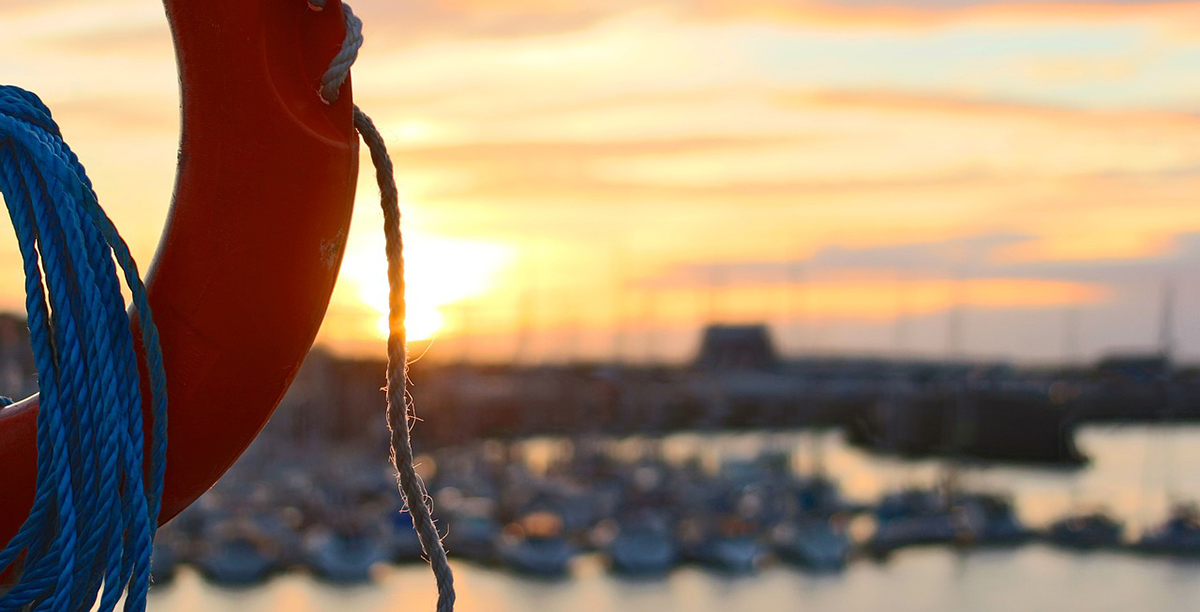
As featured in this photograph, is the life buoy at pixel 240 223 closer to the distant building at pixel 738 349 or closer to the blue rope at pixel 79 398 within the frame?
the blue rope at pixel 79 398

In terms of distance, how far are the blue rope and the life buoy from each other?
62 millimetres

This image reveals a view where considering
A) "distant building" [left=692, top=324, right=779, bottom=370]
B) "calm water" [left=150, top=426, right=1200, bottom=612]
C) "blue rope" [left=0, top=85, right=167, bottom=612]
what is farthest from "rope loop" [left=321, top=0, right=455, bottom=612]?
"distant building" [left=692, top=324, right=779, bottom=370]

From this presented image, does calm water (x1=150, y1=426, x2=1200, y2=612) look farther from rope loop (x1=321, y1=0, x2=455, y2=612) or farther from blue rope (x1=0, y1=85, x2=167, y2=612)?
blue rope (x1=0, y1=85, x2=167, y2=612)

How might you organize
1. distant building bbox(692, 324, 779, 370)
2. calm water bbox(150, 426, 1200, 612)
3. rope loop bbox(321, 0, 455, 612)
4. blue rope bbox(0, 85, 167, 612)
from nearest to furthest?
blue rope bbox(0, 85, 167, 612) < rope loop bbox(321, 0, 455, 612) < calm water bbox(150, 426, 1200, 612) < distant building bbox(692, 324, 779, 370)

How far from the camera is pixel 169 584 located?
21.3 m

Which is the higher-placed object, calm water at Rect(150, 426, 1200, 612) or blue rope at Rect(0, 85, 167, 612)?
blue rope at Rect(0, 85, 167, 612)

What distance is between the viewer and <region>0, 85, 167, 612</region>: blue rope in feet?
4.69

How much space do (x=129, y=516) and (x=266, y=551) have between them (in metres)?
21.4

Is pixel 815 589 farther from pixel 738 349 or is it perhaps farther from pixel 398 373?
pixel 738 349

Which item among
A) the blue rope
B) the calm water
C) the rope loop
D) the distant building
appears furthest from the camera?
the distant building

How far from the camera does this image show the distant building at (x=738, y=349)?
46.2 metres

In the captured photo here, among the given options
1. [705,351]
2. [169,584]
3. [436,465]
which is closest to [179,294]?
[169,584]

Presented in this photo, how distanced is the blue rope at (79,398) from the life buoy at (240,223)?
0.20 feet

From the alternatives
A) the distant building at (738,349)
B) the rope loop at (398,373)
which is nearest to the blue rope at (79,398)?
the rope loop at (398,373)
